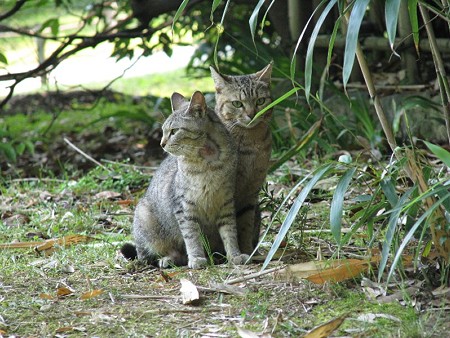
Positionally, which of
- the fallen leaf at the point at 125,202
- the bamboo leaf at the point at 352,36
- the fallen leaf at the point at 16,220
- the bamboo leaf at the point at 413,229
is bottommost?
the fallen leaf at the point at 16,220

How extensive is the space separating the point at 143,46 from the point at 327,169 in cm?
448

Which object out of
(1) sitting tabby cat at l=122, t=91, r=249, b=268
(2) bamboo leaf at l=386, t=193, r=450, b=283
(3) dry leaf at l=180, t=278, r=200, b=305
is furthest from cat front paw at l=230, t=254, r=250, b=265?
(2) bamboo leaf at l=386, t=193, r=450, b=283

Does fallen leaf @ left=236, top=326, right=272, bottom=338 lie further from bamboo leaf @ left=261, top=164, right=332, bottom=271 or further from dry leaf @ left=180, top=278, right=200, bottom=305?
dry leaf @ left=180, top=278, right=200, bottom=305

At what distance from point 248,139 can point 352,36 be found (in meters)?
1.78

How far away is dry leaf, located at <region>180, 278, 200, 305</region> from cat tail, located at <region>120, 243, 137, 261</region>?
3.06 ft

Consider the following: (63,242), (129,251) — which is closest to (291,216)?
(129,251)

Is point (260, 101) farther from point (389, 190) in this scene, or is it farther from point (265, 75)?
point (389, 190)

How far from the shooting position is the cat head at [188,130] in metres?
4.59

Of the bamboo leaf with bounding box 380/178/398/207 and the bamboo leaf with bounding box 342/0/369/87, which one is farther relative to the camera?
the bamboo leaf with bounding box 380/178/398/207

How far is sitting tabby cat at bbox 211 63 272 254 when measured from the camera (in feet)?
16.0

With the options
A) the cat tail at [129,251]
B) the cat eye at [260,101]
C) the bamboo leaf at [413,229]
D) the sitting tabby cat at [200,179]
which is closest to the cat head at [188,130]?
the sitting tabby cat at [200,179]

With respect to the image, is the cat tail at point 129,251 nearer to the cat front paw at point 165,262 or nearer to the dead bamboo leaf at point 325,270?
the cat front paw at point 165,262

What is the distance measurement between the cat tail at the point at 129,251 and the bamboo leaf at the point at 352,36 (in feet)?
7.13

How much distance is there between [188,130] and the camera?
4.59 meters
